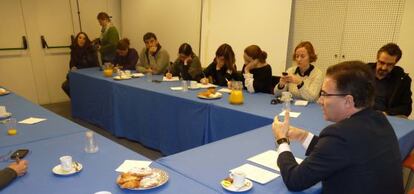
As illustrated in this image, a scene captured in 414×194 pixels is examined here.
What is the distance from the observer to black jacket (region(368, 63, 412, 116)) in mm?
2869

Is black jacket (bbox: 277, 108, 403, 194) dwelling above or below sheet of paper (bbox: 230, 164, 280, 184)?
above

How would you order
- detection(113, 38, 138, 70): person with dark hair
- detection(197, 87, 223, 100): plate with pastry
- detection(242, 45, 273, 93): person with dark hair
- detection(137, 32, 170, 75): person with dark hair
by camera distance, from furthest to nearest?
detection(113, 38, 138, 70): person with dark hair → detection(137, 32, 170, 75): person with dark hair → detection(242, 45, 273, 93): person with dark hair → detection(197, 87, 223, 100): plate with pastry

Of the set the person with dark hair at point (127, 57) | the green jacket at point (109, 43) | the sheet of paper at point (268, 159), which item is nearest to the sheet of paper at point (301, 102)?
the sheet of paper at point (268, 159)

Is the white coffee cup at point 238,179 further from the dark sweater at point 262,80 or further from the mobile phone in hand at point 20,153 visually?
the dark sweater at point 262,80

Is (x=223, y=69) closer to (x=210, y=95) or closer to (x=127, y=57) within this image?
(x=210, y=95)

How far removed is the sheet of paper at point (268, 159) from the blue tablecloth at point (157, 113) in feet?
2.33

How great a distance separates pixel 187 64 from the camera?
167 inches

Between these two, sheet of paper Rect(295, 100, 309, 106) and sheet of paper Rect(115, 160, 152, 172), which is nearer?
sheet of paper Rect(115, 160, 152, 172)

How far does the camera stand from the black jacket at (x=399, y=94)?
9.41 feet

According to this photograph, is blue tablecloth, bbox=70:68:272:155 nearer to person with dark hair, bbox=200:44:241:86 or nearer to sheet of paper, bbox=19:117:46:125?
person with dark hair, bbox=200:44:241:86

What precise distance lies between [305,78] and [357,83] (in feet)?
6.01

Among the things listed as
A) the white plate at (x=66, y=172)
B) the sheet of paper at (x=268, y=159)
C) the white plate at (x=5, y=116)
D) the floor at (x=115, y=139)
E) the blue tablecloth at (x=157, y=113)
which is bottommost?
the floor at (x=115, y=139)

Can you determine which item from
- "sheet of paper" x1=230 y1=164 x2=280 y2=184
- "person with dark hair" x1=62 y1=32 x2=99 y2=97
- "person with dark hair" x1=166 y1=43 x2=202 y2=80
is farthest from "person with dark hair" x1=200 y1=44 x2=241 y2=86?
"person with dark hair" x1=62 y1=32 x2=99 y2=97

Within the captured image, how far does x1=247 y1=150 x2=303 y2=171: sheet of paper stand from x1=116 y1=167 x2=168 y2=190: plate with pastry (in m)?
0.50
